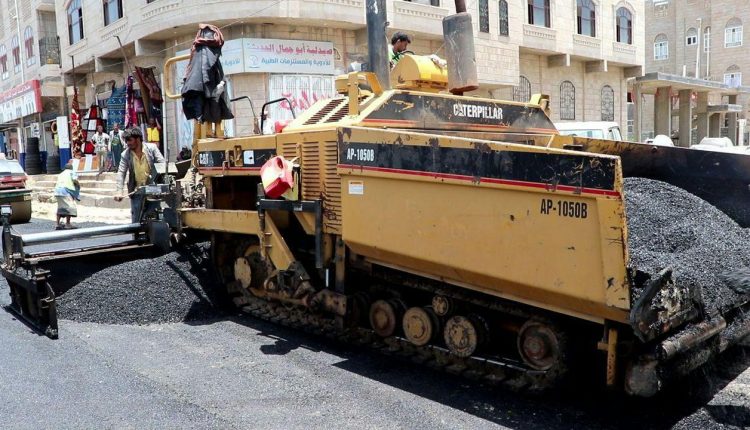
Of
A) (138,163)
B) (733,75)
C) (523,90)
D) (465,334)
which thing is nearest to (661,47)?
(733,75)

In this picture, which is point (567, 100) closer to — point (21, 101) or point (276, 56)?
point (276, 56)

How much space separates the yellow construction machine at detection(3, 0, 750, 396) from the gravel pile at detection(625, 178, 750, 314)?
0.15 meters

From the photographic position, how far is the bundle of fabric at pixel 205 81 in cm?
600

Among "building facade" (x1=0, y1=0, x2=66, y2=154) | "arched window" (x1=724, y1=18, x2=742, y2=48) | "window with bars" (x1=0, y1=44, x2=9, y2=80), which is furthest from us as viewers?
"arched window" (x1=724, y1=18, x2=742, y2=48)

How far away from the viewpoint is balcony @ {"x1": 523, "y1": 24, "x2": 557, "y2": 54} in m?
23.8

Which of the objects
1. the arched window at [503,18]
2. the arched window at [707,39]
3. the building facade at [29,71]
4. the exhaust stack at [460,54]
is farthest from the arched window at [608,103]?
the exhaust stack at [460,54]

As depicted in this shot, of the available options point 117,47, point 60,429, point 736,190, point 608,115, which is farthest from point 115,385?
point 608,115

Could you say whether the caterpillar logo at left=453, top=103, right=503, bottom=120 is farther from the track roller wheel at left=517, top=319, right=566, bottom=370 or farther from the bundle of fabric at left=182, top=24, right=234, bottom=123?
the bundle of fabric at left=182, top=24, right=234, bottom=123

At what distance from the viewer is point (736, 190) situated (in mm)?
4641

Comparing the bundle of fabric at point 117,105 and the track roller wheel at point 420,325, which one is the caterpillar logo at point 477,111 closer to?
the track roller wheel at point 420,325

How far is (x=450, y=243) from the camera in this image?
402 cm

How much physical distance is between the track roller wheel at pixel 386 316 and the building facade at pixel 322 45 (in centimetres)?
1046

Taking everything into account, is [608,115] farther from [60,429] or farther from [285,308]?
[60,429]

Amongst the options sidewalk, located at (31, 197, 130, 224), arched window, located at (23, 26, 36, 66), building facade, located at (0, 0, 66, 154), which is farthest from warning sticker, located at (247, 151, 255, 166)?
arched window, located at (23, 26, 36, 66)
